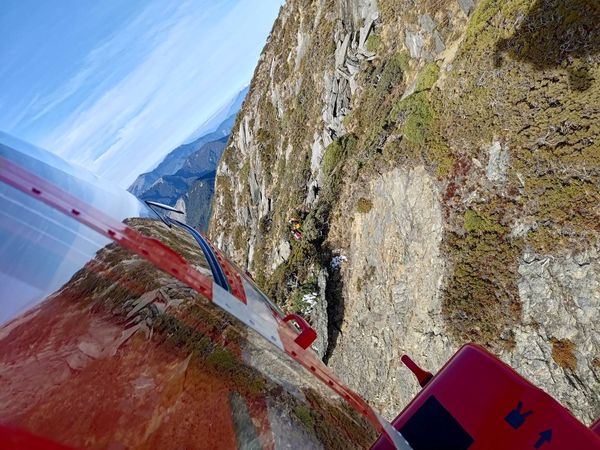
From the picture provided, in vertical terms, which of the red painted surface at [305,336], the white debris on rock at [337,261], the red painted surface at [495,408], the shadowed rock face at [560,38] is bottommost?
the white debris on rock at [337,261]

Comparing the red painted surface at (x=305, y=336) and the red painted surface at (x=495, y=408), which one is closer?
the red painted surface at (x=495, y=408)

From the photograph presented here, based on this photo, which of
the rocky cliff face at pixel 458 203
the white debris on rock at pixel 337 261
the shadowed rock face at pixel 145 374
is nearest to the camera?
the shadowed rock face at pixel 145 374

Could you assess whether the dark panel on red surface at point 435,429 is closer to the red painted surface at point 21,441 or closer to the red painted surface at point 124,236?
the red painted surface at point 124,236

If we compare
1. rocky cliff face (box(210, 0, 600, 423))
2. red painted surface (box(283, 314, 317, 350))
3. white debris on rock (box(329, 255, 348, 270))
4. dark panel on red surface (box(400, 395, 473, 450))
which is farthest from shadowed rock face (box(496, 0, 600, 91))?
red painted surface (box(283, 314, 317, 350))

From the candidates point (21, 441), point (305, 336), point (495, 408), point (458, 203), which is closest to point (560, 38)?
point (458, 203)

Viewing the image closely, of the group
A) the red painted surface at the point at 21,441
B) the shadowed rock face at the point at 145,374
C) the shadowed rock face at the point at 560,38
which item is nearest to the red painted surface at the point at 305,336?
the shadowed rock face at the point at 145,374

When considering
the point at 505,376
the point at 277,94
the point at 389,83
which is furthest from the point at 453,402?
the point at 277,94
